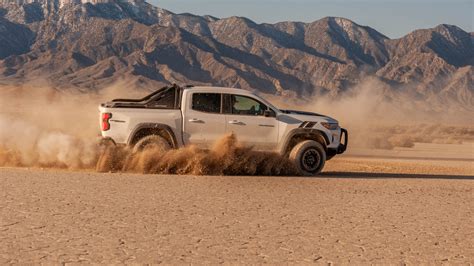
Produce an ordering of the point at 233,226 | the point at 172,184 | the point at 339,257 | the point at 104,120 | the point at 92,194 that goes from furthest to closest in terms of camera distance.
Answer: the point at 104,120 → the point at 172,184 → the point at 92,194 → the point at 233,226 → the point at 339,257

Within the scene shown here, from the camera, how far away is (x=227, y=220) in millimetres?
9836

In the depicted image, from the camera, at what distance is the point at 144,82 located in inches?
7815

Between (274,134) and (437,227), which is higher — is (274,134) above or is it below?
above

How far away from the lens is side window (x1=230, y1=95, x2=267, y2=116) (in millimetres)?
15683

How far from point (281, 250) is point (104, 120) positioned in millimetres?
8118

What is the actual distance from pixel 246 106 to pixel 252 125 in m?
0.51

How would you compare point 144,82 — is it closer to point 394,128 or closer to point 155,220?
point 394,128

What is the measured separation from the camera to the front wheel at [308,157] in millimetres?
15641

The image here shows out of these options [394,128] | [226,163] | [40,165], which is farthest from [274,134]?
[394,128]

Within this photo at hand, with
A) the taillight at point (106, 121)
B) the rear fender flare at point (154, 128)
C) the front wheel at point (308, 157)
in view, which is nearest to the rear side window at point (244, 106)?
the front wheel at point (308, 157)

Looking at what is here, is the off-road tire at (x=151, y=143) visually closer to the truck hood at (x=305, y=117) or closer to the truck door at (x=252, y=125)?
the truck door at (x=252, y=125)

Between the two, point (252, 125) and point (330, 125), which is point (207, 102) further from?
point (330, 125)

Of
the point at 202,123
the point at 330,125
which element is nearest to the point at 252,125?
the point at 202,123

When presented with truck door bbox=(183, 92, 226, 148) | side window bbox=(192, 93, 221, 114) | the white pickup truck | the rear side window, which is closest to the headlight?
the white pickup truck
